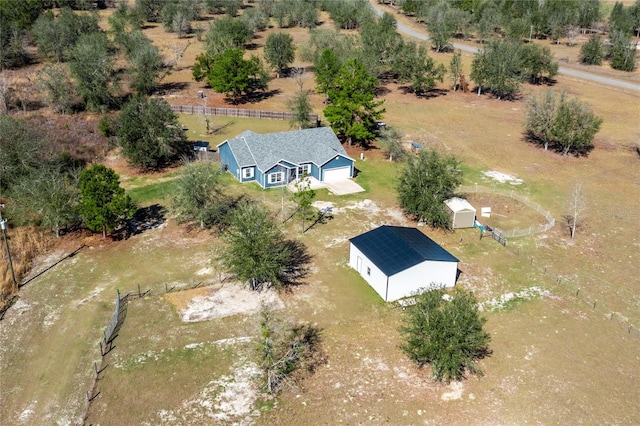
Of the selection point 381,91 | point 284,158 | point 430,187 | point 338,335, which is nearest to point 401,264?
point 338,335

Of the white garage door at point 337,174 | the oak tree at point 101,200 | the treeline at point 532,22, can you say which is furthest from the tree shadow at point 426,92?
the oak tree at point 101,200

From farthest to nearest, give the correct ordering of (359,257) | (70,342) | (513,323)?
1. (359,257)
2. (513,323)
3. (70,342)

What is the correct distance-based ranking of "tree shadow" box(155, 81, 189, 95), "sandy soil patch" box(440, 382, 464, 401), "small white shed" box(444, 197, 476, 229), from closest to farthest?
1. "sandy soil patch" box(440, 382, 464, 401)
2. "small white shed" box(444, 197, 476, 229)
3. "tree shadow" box(155, 81, 189, 95)

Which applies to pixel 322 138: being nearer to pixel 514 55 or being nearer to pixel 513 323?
pixel 513 323

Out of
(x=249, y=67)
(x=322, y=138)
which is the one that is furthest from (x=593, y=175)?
(x=249, y=67)

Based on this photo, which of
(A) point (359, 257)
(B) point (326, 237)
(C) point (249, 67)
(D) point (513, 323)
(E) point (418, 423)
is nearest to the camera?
(E) point (418, 423)

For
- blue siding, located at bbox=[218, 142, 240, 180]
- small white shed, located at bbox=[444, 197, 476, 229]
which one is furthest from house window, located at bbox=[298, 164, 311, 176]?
small white shed, located at bbox=[444, 197, 476, 229]

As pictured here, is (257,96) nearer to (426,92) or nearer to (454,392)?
(426,92)

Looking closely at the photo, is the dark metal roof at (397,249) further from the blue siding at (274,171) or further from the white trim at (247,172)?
the white trim at (247,172)

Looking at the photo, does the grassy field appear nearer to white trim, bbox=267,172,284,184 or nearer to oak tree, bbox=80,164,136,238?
white trim, bbox=267,172,284,184
